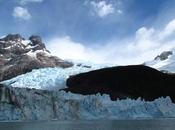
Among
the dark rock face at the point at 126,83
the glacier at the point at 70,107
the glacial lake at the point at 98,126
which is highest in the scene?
the dark rock face at the point at 126,83

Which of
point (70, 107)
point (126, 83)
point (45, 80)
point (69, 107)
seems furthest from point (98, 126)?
point (126, 83)

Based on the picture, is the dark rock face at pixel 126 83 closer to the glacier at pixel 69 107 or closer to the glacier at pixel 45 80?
the glacier at pixel 45 80

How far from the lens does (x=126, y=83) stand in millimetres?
162750

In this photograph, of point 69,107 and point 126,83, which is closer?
point 69,107

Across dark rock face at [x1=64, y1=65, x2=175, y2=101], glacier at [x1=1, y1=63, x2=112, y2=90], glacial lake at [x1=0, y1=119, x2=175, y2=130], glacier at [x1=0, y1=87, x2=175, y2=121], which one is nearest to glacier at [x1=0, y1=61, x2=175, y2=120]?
glacier at [x1=0, y1=87, x2=175, y2=121]

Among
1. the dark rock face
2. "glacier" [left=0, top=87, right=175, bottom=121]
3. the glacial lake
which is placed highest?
the dark rock face

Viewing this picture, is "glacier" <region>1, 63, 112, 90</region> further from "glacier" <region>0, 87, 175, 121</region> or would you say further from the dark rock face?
"glacier" <region>0, 87, 175, 121</region>

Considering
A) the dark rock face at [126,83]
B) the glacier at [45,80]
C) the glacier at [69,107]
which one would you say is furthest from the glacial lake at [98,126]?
the glacier at [45,80]

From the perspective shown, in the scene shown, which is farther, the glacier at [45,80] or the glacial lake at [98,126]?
the glacier at [45,80]

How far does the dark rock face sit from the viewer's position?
152 metres

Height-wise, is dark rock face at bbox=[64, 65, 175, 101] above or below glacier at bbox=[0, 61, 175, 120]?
above

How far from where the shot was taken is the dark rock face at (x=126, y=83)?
152 metres

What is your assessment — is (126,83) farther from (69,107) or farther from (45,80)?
(69,107)

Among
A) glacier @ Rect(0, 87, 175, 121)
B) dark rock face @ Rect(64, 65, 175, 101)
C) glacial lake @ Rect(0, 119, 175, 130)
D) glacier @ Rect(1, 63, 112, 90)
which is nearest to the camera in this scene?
glacial lake @ Rect(0, 119, 175, 130)
